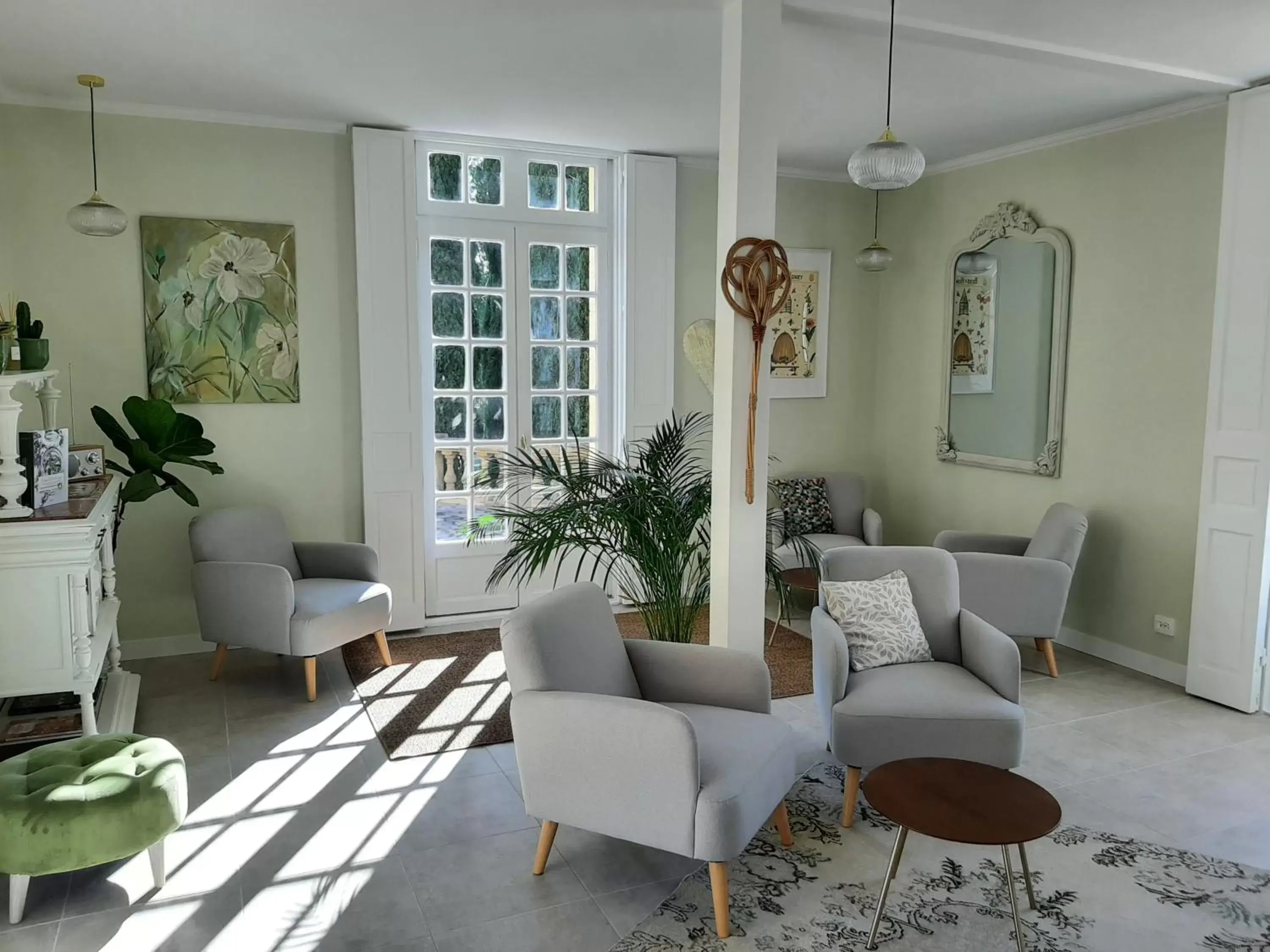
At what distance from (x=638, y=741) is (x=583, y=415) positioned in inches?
132

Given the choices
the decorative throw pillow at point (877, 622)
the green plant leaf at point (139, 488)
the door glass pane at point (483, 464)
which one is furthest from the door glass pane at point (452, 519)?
the decorative throw pillow at point (877, 622)

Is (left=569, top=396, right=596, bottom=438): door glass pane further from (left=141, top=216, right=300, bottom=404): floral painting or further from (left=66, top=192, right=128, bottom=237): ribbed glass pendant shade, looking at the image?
(left=66, top=192, right=128, bottom=237): ribbed glass pendant shade

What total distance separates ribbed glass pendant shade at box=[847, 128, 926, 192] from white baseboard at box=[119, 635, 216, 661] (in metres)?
3.79

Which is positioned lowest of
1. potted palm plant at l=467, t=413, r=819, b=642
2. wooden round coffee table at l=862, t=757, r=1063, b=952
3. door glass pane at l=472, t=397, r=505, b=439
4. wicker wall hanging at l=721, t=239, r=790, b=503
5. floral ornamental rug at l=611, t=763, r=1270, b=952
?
floral ornamental rug at l=611, t=763, r=1270, b=952

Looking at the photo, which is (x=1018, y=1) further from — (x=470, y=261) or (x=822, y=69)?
(x=470, y=261)

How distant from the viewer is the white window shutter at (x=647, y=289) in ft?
18.1

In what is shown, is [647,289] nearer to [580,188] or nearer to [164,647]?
[580,188]

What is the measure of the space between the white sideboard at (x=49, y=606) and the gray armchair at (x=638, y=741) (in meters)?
1.51

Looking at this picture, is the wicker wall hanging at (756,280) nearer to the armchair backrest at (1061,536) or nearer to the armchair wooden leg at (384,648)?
the armchair backrest at (1061,536)

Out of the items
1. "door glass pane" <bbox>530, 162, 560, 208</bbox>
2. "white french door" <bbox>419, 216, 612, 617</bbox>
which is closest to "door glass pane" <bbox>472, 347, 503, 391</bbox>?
"white french door" <bbox>419, 216, 612, 617</bbox>

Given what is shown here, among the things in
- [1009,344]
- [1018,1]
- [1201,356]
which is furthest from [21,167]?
[1201,356]

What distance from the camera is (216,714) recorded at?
13.2ft

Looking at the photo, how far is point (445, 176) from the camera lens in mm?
5227

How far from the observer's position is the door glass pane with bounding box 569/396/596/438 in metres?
5.63
